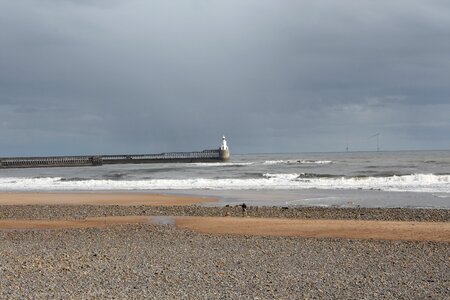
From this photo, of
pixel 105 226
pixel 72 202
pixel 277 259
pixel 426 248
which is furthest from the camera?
pixel 72 202

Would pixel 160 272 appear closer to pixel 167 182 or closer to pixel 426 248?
pixel 426 248

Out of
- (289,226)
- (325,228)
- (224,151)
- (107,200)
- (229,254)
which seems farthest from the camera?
(224,151)

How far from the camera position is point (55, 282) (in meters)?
8.18

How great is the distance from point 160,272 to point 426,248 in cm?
563

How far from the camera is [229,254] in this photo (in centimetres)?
1064

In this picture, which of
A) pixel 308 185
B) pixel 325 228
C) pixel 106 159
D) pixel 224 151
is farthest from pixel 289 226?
pixel 106 159

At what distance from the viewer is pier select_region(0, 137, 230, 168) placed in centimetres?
7956

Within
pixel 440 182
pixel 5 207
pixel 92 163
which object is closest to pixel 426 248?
pixel 5 207

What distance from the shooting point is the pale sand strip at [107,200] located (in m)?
23.5

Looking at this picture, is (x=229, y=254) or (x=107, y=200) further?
(x=107, y=200)

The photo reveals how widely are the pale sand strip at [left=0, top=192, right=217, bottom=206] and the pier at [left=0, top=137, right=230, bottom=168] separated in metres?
53.1

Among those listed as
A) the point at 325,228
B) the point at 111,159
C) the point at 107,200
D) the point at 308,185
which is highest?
the point at 111,159

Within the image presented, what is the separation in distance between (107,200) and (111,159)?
6088cm

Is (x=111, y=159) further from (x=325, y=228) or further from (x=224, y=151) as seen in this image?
(x=325, y=228)
